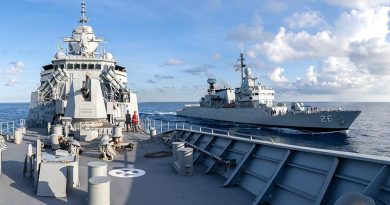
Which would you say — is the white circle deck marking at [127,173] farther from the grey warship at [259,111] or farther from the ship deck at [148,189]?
the grey warship at [259,111]

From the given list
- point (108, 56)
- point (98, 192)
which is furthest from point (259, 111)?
point (98, 192)

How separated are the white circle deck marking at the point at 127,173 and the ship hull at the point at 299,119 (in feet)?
113

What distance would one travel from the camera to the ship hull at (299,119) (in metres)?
37.5

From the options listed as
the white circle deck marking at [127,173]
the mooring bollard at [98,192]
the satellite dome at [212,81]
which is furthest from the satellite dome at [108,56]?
the satellite dome at [212,81]

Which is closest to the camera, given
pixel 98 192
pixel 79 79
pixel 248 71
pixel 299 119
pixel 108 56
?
pixel 98 192

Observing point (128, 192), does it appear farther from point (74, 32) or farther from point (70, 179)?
point (74, 32)

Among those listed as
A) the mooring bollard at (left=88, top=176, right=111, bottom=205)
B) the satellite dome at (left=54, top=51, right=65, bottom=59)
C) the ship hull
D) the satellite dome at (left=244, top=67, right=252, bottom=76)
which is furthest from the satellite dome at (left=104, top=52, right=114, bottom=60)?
the satellite dome at (left=244, top=67, right=252, bottom=76)

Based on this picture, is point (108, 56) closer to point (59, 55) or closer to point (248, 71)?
point (59, 55)

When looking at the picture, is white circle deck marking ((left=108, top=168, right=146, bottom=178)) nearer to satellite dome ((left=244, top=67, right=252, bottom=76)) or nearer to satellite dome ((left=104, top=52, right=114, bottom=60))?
satellite dome ((left=104, top=52, right=114, bottom=60))

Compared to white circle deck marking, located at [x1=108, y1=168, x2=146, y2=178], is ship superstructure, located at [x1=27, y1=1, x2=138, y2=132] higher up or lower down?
higher up

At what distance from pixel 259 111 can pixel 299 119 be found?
7020mm

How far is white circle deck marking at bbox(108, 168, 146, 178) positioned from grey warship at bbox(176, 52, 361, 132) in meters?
34.4

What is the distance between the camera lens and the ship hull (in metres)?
37.5

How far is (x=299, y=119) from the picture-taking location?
39375 millimetres
